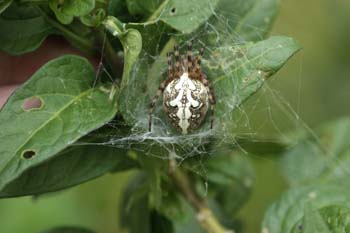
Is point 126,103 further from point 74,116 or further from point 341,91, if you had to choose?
point 341,91

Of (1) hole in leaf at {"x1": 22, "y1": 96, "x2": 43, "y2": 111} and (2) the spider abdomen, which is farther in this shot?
(2) the spider abdomen

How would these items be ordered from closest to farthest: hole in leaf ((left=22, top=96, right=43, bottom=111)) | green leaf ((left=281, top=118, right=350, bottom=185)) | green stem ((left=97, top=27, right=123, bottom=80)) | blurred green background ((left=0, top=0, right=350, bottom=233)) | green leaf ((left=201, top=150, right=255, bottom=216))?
hole in leaf ((left=22, top=96, right=43, bottom=111)), green stem ((left=97, top=27, right=123, bottom=80)), green leaf ((left=201, top=150, right=255, bottom=216)), green leaf ((left=281, top=118, right=350, bottom=185)), blurred green background ((left=0, top=0, right=350, bottom=233))

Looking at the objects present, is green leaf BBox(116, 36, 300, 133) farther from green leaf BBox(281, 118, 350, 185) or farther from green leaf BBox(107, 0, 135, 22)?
green leaf BBox(281, 118, 350, 185)

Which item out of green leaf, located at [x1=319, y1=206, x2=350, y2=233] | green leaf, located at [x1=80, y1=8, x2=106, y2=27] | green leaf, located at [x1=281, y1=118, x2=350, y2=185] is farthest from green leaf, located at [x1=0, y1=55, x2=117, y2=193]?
green leaf, located at [x1=281, y1=118, x2=350, y2=185]

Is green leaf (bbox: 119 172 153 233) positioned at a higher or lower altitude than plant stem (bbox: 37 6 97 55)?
lower

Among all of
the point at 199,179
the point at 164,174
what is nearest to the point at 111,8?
the point at 164,174

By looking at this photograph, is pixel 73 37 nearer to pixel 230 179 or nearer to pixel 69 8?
pixel 69 8

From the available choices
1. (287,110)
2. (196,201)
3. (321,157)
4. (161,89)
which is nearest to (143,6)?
(161,89)
